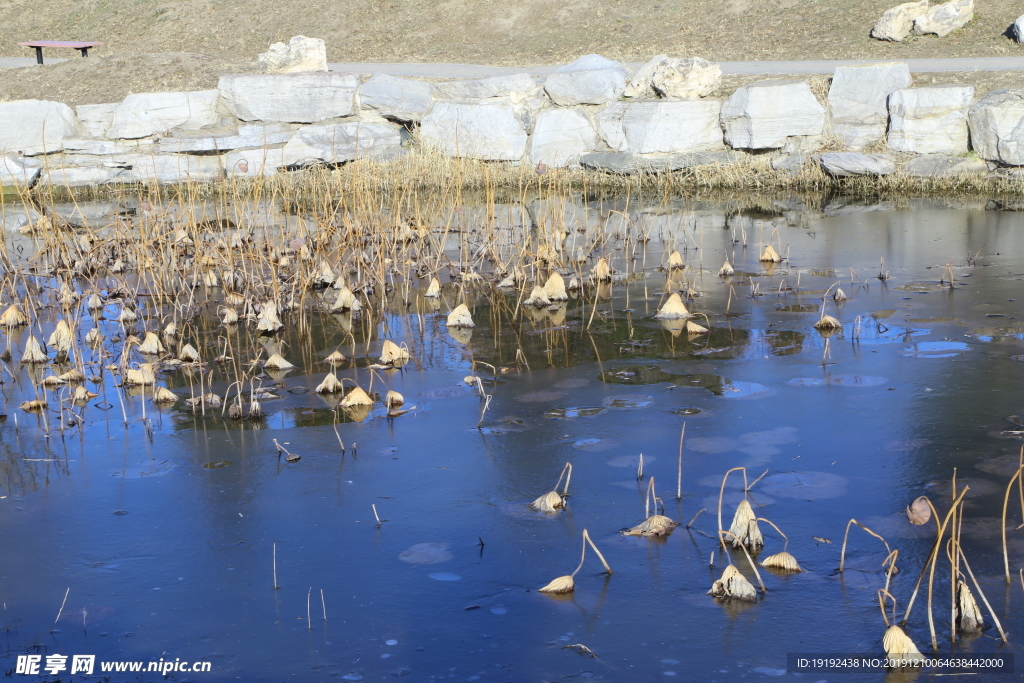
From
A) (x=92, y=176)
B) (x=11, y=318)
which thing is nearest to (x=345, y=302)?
(x=11, y=318)

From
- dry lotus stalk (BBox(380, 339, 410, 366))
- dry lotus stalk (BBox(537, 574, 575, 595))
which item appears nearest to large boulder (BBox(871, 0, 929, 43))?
dry lotus stalk (BBox(380, 339, 410, 366))

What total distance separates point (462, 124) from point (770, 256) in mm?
5537

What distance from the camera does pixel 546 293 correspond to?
6434 mm

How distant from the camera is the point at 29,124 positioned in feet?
39.6

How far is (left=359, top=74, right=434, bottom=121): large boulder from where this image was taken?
12.2m

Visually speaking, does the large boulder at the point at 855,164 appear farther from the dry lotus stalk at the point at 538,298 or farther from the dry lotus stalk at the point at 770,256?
the dry lotus stalk at the point at 538,298

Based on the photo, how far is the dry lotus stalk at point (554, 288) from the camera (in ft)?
21.1

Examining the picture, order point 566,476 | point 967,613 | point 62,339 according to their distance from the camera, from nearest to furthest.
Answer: point 967,613
point 566,476
point 62,339

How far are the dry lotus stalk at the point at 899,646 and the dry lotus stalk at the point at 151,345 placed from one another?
13.8ft

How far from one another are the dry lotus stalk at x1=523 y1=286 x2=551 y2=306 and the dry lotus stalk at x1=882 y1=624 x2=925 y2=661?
404 centimetres

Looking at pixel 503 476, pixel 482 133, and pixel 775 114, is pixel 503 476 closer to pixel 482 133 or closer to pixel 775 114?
pixel 775 114

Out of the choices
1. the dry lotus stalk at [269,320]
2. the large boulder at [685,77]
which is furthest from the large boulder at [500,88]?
the dry lotus stalk at [269,320]

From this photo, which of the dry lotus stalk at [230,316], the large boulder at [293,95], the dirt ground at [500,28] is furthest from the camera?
the dirt ground at [500,28]

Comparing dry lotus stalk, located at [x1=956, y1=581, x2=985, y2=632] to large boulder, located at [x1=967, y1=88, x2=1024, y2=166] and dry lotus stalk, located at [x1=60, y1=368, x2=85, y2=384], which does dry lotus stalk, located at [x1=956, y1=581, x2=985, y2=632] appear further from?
large boulder, located at [x1=967, y1=88, x2=1024, y2=166]
